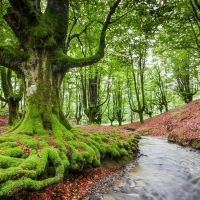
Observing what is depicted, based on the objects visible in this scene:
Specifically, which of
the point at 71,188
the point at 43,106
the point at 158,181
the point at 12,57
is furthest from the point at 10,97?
the point at 158,181

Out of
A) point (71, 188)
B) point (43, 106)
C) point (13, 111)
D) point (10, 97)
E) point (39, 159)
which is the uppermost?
point (10, 97)

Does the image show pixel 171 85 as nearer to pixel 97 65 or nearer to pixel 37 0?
pixel 97 65

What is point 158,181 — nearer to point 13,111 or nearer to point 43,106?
point 43,106

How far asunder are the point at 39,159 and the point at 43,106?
296cm

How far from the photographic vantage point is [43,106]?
7078 mm

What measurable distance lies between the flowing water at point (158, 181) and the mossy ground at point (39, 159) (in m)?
1.11

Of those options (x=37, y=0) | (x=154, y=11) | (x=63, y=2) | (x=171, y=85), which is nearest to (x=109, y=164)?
(x=154, y=11)

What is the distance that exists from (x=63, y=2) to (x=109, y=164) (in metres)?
8.29

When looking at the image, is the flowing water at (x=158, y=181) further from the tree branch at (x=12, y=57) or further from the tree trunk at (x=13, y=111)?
the tree trunk at (x=13, y=111)

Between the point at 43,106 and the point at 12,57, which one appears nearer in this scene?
the point at 43,106

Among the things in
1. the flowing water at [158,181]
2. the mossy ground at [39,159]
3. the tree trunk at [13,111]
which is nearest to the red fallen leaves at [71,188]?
the mossy ground at [39,159]

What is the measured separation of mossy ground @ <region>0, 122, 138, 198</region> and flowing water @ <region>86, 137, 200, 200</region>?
3.63 ft

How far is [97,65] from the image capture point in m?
23.1

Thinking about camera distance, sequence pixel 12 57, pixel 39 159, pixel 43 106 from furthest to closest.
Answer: pixel 12 57
pixel 43 106
pixel 39 159
